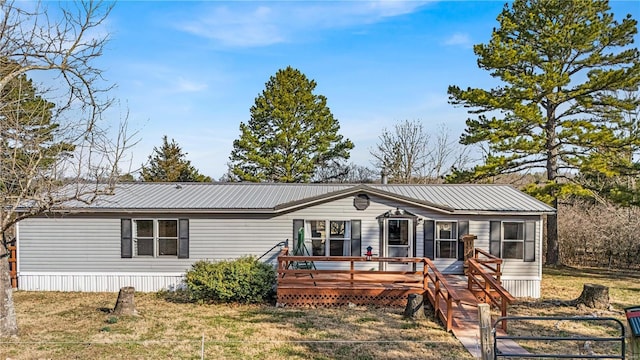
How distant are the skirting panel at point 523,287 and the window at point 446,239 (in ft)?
6.11

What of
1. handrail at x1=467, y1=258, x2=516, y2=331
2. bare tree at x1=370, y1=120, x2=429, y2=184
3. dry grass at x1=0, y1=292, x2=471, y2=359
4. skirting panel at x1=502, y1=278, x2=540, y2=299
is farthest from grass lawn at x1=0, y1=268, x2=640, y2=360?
bare tree at x1=370, y1=120, x2=429, y2=184

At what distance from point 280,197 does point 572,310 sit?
9.30m

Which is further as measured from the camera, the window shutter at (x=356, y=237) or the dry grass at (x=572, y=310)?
the window shutter at (x=356, y=237)

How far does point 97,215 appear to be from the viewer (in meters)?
13.0

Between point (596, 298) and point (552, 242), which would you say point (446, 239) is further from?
point (552, 242)

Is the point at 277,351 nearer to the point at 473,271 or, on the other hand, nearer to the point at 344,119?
the point at 473,271

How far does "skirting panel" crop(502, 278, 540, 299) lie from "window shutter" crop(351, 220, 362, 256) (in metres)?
4.77

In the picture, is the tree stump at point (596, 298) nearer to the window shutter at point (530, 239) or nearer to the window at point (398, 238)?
the window shutter at point (530, 239)

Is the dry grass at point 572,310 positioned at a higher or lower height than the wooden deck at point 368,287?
lower

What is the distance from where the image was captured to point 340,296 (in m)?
11.2

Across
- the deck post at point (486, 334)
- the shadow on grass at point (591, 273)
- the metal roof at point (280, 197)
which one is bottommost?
the shadow on grass at point (591, 273)

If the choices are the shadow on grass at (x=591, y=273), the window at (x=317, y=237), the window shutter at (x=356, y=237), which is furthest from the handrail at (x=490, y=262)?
the shadow on grass at (x=591, y=273)

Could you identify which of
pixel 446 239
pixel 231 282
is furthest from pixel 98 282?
pixel 446 239

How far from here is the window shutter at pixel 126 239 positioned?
42.9 feet
